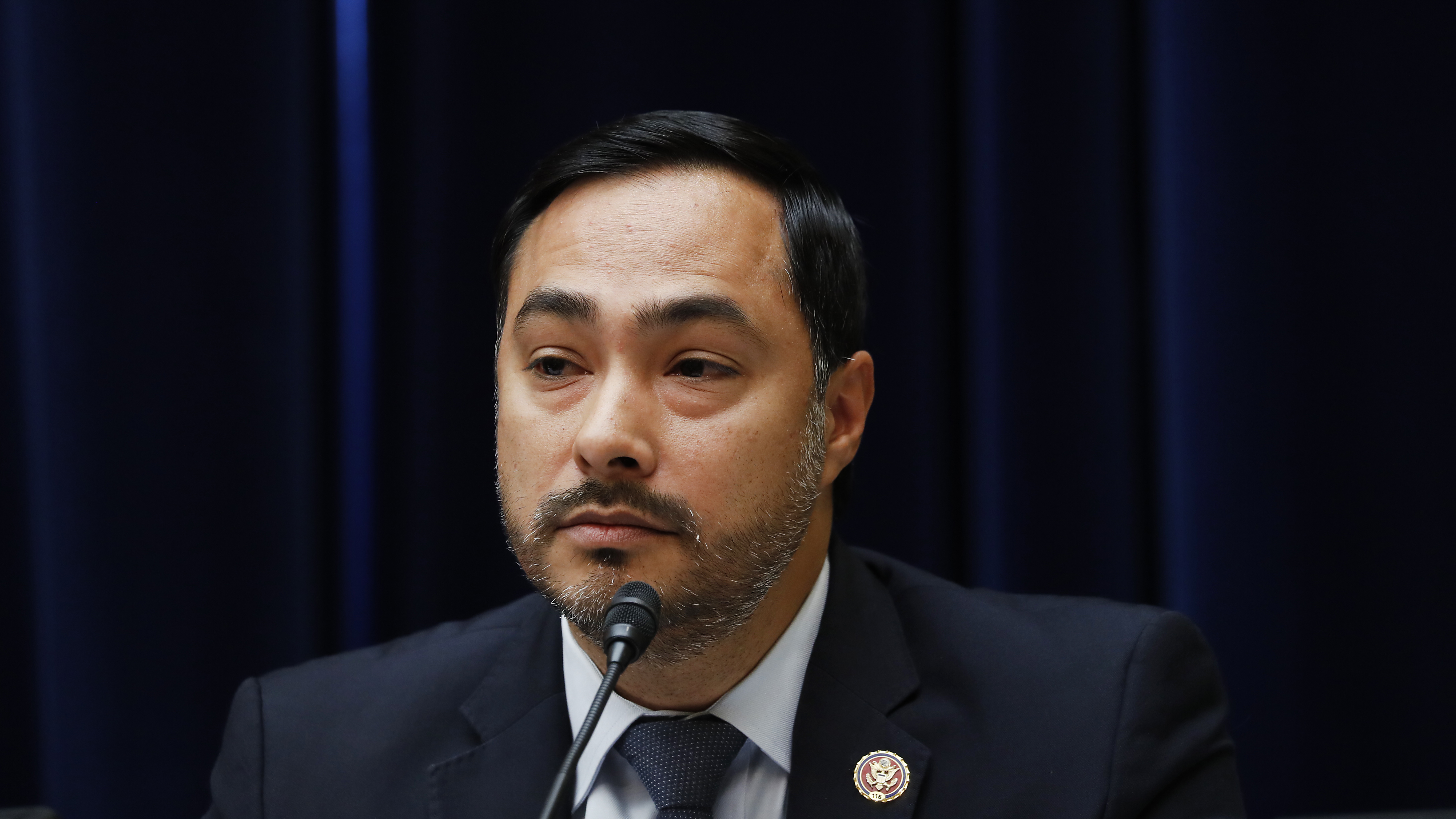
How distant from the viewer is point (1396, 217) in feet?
5.72

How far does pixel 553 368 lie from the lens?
1.32m

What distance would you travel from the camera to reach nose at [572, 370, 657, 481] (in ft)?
3.94

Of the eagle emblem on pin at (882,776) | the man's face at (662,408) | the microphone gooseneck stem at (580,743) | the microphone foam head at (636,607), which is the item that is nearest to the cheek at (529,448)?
the man's face at (662,408)

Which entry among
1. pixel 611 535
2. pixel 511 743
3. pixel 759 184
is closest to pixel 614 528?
pixel 611 535

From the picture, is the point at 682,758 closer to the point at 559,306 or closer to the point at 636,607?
the point at 636,607

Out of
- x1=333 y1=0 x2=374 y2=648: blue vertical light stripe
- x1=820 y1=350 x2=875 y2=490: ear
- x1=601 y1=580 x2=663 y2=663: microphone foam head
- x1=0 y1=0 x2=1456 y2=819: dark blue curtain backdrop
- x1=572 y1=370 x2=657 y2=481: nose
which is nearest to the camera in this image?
x1=601 y1=580 x2=663 y2=663: microphone foam head

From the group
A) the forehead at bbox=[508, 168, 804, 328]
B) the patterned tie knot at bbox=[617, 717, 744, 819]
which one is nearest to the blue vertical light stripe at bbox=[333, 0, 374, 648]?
the forehead at bbox=[508, 168, 804, 328]

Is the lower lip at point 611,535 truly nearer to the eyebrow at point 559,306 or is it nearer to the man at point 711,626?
the man at point 711,626

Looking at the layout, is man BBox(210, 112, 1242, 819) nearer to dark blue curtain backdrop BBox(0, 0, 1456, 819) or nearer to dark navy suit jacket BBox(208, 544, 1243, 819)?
dark navy suit jacket BBox(208, 544, 1243, 819)

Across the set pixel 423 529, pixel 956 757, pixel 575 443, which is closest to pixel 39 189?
pixel 423 529

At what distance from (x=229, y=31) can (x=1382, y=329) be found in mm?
1767

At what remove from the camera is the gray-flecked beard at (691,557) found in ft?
4.00

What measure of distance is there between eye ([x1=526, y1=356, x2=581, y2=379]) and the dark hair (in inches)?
6.9

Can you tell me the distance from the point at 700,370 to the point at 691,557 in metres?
0.21
